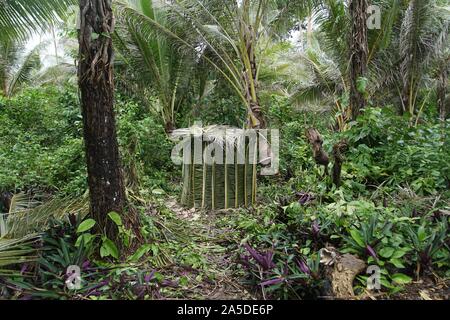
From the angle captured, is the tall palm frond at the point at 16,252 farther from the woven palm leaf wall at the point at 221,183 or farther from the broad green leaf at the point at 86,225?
the woven palm leaf wall at the point at 221,183

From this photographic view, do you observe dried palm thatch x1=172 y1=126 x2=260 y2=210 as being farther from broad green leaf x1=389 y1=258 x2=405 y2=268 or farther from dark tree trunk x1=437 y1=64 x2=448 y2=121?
dark tree trunk x1=437 y1=64 x2=448 y2=121

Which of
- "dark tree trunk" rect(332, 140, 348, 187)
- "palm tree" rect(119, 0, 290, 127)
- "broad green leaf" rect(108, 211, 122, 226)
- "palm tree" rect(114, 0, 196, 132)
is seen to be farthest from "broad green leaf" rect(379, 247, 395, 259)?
"palm tree" rect(114, 0, 196, 132)

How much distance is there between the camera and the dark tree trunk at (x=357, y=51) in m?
4.90

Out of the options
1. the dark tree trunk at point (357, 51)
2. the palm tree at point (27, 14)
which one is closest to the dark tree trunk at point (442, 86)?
the dark tree trunk at point (357, 51)

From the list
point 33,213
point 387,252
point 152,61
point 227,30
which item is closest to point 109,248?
point 33,213

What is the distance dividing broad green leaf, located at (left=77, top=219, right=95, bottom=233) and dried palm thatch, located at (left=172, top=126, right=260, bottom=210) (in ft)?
7.42

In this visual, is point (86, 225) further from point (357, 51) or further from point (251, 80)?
point (251, 80)

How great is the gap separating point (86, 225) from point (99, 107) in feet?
3.32

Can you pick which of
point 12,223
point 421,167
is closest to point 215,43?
point 421,167

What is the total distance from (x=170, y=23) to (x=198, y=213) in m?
4.16
